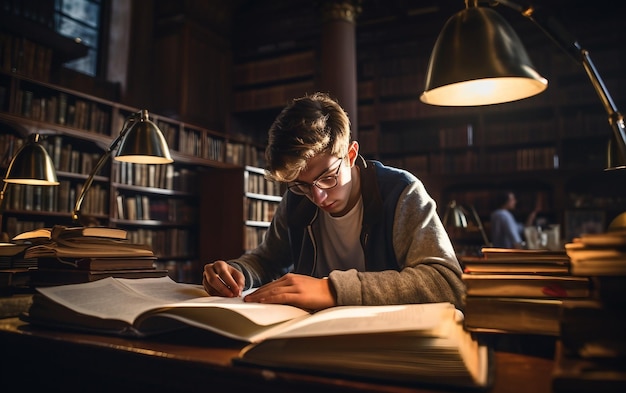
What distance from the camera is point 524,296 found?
729 mm

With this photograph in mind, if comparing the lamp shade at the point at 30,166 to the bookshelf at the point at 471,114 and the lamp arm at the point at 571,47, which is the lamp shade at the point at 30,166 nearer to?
the lamp arm at the point at 571,47

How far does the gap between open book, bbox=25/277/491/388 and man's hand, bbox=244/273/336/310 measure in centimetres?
3

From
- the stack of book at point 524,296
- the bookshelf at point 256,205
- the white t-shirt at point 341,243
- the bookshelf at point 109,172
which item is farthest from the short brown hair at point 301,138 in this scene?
the bookshelf at point 256,205

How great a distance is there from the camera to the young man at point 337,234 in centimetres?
96

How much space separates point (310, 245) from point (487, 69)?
816 mm

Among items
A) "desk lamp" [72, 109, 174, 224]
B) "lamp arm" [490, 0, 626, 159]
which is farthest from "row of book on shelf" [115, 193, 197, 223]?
"lamp arm" [490, 0, 626, 159]

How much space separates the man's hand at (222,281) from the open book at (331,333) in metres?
0.25

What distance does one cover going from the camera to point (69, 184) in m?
4.43

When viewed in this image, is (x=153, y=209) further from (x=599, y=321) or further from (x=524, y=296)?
(x=599, y=321)

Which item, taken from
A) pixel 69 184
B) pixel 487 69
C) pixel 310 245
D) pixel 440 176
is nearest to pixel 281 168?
pixel 310 245

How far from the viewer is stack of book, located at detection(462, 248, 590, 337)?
0.71m

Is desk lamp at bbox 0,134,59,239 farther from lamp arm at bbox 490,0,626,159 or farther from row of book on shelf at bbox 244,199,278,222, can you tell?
row of book on shelf at bbox 244,199,278,222

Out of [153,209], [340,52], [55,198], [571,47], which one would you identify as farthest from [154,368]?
[340,52]

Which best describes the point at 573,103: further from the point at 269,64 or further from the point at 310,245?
the point at 310,245
